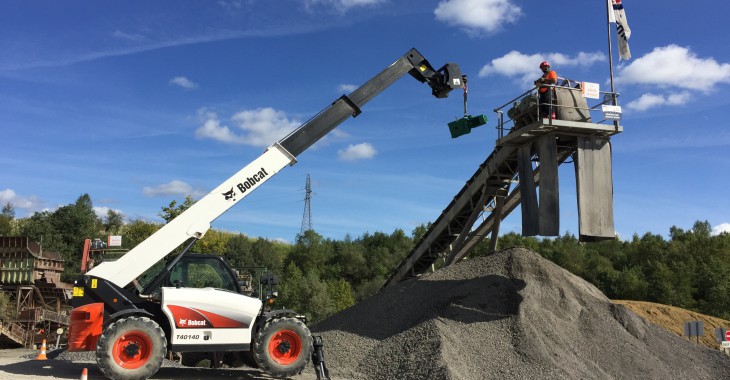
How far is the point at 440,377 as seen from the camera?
41.0ft

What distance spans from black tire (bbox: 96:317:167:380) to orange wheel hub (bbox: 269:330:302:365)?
2086mm

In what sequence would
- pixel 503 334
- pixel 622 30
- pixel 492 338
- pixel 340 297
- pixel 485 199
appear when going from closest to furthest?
1. pixel 492 338
2. pixel 503 334
3. pixel 622 30
4. pixel 485 199
5. pixel 340 297

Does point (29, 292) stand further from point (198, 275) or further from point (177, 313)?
point (177, 313)

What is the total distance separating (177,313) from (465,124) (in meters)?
9.38

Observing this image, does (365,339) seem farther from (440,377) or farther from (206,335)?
(206,335)

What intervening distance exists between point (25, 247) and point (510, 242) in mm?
41461

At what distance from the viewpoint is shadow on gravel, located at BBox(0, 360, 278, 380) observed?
11.5m

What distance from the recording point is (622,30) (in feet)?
57.3

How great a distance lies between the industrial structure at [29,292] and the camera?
3106 centimetres

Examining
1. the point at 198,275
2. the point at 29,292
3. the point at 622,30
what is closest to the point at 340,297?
the point at 29,292

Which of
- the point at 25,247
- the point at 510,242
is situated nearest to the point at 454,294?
the point at 25,247

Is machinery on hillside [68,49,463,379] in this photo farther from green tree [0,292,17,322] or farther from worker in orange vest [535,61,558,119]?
green tree [0,292,17,322]

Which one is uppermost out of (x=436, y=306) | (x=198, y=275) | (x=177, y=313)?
(x=198, y=275)

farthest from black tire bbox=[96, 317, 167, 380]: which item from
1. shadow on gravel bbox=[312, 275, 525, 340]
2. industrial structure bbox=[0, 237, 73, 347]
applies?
industrial structure bbox=[0, 237, 73, 347]
